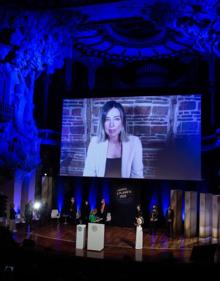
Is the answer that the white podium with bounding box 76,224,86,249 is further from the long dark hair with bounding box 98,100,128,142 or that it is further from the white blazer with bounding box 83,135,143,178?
the long dark hair with bounding box 98,100,128,142

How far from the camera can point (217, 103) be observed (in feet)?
50.2

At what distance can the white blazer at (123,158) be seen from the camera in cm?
1513

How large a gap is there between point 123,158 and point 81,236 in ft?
17.6

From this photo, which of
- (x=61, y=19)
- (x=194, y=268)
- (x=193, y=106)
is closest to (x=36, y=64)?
(x=61, y=19)

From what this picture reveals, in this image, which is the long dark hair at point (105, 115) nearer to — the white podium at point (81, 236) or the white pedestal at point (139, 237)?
the white pedestal at point (139, 237)

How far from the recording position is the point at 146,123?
15117 millimetres

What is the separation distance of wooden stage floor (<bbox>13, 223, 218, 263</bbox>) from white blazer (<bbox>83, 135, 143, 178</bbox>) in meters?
2.19

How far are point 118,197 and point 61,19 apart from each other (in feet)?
24.0

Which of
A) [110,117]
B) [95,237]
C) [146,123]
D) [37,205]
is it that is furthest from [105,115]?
[95,237]

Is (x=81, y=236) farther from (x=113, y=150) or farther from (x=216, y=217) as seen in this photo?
(x=113, y=150)

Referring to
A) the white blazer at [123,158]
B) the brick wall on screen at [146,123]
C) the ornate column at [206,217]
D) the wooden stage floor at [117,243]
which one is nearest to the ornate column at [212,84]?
the brick wall on screen at [146,123]

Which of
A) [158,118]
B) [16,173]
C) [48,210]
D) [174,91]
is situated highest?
[174,91]

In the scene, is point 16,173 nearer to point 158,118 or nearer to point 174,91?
point 158,118

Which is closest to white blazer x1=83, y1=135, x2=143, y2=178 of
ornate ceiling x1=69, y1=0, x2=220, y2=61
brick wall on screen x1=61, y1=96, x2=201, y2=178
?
brick wall on screen x1=61, y1=96, x2=201, y2=178
